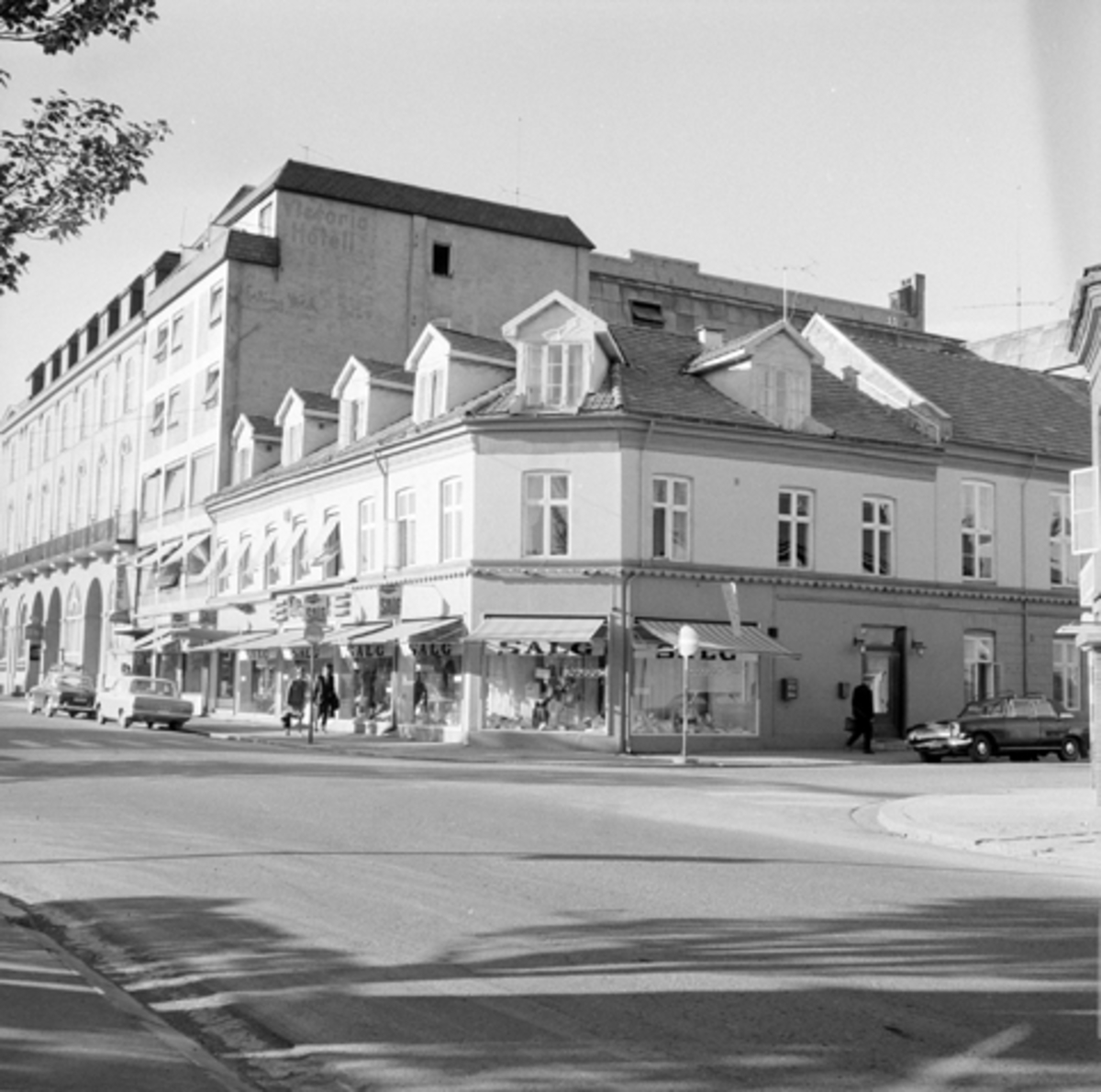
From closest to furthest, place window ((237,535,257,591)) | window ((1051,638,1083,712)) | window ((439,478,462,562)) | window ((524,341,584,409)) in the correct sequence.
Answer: window ((524,341,584,409)) → window ((439,478,462,562)) → window ((1051,638,1083,712)) → window ((237,535,257,591))

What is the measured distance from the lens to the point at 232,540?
4569 cm

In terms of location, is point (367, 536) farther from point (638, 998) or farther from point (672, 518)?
point (638, 998)

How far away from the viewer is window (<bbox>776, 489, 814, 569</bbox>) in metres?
33.6

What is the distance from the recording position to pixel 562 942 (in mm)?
8070

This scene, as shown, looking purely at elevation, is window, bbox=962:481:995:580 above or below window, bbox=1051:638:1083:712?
above

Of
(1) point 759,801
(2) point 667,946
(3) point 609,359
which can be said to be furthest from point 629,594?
(2) point 667,946

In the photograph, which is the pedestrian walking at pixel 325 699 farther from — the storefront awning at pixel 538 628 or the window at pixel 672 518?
the window at pixel 672 518

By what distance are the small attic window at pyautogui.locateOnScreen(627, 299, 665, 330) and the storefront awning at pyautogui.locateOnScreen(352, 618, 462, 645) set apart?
24.7m

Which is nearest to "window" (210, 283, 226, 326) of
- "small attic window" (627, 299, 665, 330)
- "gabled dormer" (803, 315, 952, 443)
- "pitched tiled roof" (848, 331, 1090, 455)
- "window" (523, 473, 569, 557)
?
"small attic window" (627, 299, 665, 330)

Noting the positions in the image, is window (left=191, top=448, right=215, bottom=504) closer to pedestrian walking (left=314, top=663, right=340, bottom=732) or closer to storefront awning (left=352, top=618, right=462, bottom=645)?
pedestrian walking (left=314, top=663, right=340, bottom=732)

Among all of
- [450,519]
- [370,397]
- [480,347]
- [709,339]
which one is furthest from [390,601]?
[709,339]

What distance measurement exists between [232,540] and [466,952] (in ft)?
129

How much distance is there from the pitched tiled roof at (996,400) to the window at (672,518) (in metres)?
8.39

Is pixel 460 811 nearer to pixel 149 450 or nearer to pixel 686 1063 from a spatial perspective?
pixel 686 1063
